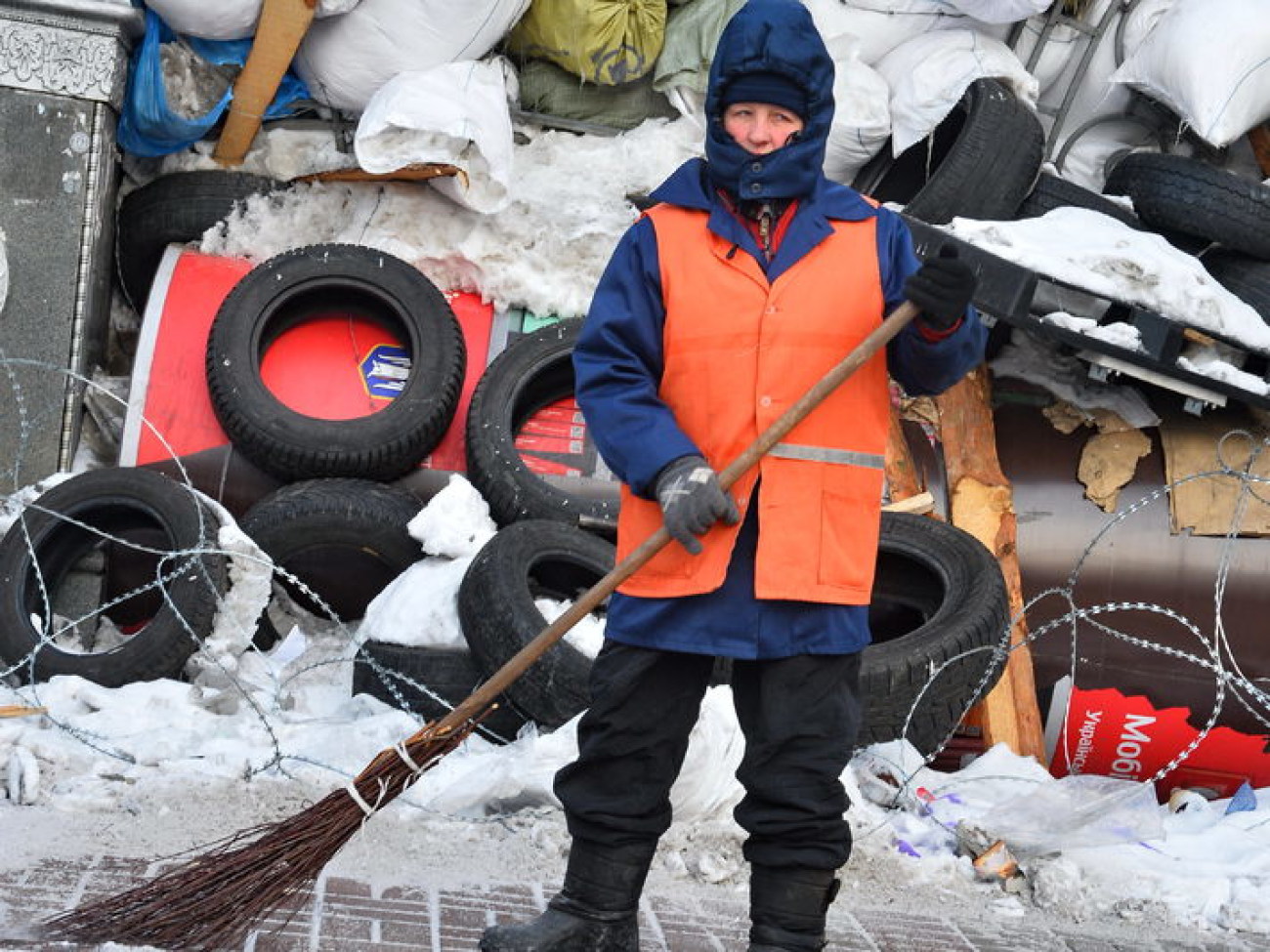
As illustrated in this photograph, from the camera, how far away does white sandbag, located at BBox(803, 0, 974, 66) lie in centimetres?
665

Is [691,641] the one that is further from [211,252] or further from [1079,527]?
[211,252]

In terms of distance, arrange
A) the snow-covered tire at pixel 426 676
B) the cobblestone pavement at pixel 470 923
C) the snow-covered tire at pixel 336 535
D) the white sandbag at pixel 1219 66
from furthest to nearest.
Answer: the white sandbag at pixel 1219 66, the snow-covered tire at pixel 336 535, the snow-covered tire at pixel 426 676, the cobblestone pavement at pixel 470 923

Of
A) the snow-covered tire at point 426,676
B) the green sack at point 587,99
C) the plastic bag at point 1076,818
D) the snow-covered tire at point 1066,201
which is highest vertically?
the green sack at point 587,99

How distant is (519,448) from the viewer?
5859 millimetres

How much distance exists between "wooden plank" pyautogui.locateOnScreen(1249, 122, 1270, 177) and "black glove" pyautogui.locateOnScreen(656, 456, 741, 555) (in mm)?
4616

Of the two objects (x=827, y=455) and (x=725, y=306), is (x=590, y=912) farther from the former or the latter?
(x=725, y=306)

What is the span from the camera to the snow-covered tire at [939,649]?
4789 mm

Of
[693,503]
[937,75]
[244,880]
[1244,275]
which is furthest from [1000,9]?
[244,880]

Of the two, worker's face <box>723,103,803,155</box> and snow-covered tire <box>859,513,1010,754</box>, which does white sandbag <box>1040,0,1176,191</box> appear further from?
worker's face <box>723,103,803,155</box>

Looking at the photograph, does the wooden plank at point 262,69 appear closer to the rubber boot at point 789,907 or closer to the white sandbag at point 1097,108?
the white sandbag at point 1097,108

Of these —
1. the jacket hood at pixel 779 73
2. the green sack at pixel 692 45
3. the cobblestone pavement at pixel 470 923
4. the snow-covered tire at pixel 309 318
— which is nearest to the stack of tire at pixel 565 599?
the snow-covered tire at pixel 309 318

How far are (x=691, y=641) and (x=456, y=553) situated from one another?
2.55 metres

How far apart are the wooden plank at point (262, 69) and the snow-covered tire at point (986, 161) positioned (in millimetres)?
2427

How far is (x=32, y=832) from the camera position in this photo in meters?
3.57
